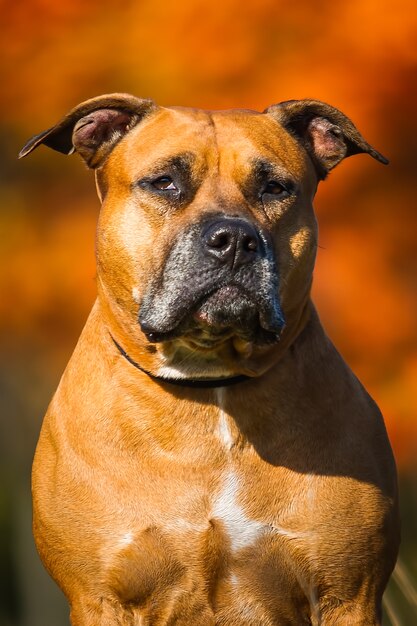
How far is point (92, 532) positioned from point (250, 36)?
4.25 metres

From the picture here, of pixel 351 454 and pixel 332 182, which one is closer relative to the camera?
pixel 351 454

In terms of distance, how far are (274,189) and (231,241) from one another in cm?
47

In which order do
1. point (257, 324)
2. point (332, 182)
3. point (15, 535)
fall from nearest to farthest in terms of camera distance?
point (257, 324)
point (15, 535)
point (332, 182)

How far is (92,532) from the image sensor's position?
4.39 meters

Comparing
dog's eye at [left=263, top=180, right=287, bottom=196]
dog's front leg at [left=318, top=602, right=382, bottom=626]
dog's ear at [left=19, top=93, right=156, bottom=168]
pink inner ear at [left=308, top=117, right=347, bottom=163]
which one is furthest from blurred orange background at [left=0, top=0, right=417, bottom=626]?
dog's front leg at [left=318, top=602, right=382, bottom=626]

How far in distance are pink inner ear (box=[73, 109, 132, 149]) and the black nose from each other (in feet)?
2.51

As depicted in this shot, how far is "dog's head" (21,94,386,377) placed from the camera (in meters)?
4.22

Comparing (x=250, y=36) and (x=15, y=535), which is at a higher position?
(x=250, y=36)

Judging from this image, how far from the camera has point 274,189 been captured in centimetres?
456

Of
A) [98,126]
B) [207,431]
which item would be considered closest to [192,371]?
[207,431]

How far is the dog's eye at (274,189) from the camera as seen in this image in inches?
179

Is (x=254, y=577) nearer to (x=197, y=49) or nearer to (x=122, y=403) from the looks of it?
(x=122, y=403)

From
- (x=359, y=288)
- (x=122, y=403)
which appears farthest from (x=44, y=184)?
(x=122, y=403)

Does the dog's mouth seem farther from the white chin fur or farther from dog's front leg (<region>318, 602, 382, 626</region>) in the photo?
dog's front leg (<region>318, 602, 382, 626</region>)
